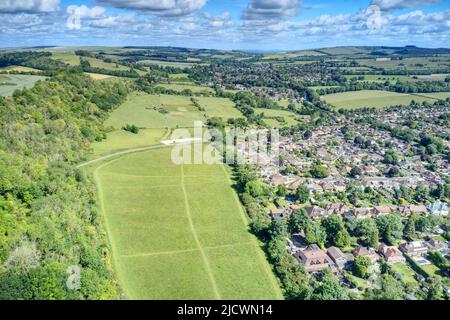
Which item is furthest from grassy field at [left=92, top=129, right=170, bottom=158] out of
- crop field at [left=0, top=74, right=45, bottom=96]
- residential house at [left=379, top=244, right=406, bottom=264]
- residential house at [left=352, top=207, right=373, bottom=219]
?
residential house at [left=379, top=244, right=406, bottom=264]

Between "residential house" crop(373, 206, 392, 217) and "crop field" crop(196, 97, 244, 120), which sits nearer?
"residential house" crop(373, 206, 392, 217)

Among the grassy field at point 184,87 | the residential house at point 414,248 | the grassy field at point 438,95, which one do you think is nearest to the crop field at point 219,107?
the grassy field at point 184,87

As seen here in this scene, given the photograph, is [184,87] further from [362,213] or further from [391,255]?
[391,255]

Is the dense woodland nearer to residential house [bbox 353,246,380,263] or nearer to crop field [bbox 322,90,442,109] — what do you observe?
residential house [bbox 353,246,380,263]

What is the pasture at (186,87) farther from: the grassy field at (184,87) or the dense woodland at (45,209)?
the dense woodland at (45,209)

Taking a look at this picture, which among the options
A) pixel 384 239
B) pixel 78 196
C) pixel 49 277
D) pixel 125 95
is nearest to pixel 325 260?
pixel 384 239

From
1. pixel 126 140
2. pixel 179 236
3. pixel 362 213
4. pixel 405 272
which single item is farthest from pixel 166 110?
pixel 405 272
